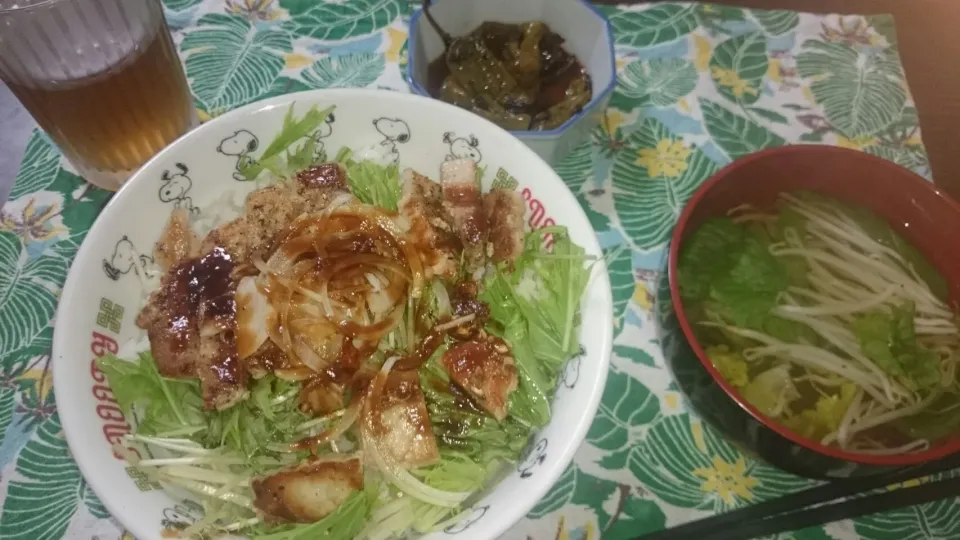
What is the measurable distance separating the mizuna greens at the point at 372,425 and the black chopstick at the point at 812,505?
431 mm

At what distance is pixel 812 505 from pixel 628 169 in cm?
98

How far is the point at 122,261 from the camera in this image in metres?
1.42

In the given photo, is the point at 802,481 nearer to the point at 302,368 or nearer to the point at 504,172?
the point at 504,172

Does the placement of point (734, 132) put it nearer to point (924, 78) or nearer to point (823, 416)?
point (924, 78)

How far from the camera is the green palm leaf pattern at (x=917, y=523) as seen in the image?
1.49 m

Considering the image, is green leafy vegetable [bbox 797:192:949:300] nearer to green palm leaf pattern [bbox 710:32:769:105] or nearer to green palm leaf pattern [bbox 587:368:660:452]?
green palm leaf pattern [bbox 710:32:769:105]

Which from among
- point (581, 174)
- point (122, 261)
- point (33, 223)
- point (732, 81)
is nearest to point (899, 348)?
point (581, 174)

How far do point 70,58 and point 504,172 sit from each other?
1.03m

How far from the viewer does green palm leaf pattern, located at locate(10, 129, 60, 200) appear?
1863 mm

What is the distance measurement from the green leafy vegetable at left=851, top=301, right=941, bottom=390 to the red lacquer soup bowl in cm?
16

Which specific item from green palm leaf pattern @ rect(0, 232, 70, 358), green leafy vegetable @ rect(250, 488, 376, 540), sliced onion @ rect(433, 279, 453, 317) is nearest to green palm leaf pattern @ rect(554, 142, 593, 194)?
sliced onion @ rect(433, 279, 453, 317)

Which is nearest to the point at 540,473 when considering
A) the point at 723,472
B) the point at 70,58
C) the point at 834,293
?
the point at 723,472

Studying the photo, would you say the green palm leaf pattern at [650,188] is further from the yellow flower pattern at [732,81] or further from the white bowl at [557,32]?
the yellow flower pattern at [732,81]

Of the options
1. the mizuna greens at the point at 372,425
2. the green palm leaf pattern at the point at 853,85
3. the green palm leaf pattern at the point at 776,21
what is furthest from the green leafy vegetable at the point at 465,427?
the green palm leaf pattern at the point at 776,21
